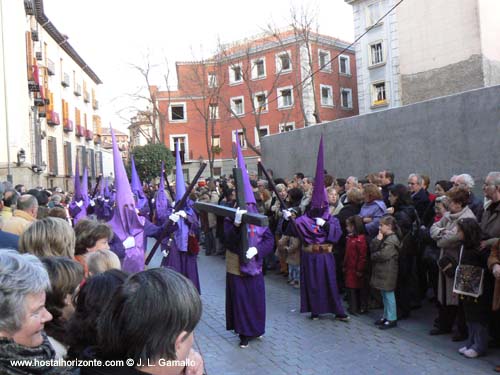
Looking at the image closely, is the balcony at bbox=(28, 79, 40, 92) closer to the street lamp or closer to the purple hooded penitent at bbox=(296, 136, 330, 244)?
the street lamp

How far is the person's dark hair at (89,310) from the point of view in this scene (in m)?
2.22

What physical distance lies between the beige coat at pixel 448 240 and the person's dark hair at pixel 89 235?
3840 millimetres

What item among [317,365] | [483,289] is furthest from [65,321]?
[483,289]

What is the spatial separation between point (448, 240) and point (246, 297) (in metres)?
2.56

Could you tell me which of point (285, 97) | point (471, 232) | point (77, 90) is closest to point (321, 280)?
point (471, 232)

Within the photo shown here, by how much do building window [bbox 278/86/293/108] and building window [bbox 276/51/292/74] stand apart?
1.47m

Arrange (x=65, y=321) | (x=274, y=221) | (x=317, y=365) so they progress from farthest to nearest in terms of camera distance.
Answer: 1. (x=274, y=221)
2. (x=317, y=365)
3. (x=65, y=321)

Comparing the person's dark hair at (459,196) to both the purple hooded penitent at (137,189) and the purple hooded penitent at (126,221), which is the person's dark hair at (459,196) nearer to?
the purple hooded penitent at (126,221)

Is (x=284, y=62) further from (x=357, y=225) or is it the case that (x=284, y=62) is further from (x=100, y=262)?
(x=100, y=262)

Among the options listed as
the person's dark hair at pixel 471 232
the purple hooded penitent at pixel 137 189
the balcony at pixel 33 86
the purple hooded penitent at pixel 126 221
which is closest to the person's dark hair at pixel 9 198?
the purple hooded penitent at pixel 126 221

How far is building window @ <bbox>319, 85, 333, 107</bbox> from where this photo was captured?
3797cm

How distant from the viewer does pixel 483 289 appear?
549cm

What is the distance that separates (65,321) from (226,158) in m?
Result: 41.7

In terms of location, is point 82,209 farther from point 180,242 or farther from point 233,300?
point 233,300
